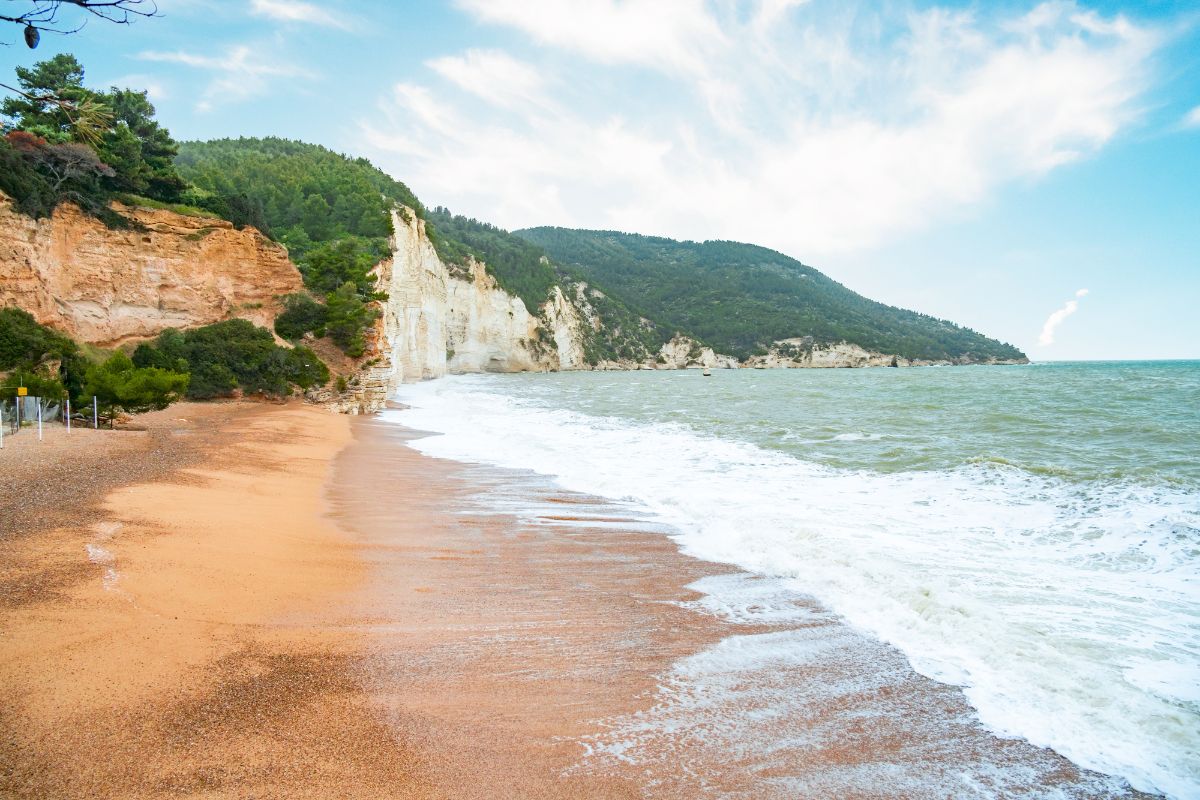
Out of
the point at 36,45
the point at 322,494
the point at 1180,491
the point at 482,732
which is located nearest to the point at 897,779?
the point at 482,732

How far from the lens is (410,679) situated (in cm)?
380

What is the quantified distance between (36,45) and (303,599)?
3828mm

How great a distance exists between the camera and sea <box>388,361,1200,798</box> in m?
3.80

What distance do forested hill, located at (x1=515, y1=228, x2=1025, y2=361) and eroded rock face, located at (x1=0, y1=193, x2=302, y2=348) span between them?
90347 mm

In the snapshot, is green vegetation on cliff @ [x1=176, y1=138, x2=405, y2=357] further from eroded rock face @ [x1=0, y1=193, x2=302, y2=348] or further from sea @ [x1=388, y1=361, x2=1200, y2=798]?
sea @ [x1=388, y1=361, x2=1200, y2=798]

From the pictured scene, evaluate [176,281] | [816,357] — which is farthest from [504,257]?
[176,281]

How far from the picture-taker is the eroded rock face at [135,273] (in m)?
18.6

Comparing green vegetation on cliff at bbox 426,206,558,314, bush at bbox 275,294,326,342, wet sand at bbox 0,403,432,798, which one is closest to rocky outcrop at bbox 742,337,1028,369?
green vegetation on cliff at bbox 426,206,558,314

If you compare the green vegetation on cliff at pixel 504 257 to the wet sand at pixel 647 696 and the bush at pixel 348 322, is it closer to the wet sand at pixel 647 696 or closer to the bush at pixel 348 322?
the bush at pixel 348 322

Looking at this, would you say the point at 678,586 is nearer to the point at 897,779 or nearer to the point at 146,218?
the point at 897,779

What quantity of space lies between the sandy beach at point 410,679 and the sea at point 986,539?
446 millimetres

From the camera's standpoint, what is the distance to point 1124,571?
6188mm

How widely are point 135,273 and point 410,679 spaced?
25.5m

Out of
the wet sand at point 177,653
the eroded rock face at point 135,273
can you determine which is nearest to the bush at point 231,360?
the eroded rock face at point 135,273
